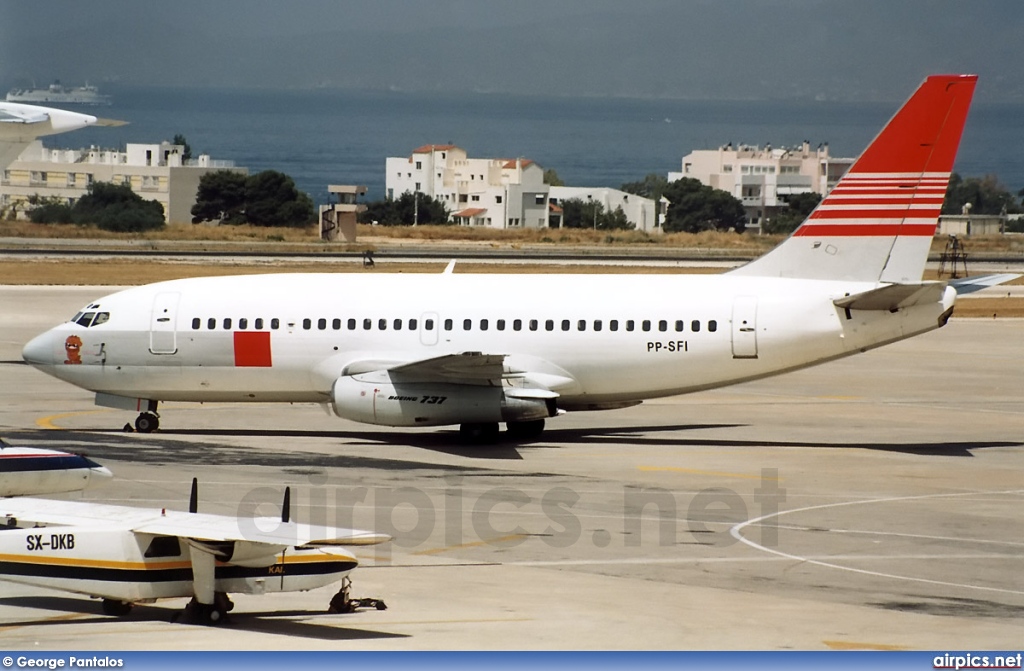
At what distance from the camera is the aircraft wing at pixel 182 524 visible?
62.2 feet

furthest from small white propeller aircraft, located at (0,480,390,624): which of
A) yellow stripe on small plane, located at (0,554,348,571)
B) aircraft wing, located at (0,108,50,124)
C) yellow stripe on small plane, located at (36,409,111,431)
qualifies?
yellow stripe on small plane, located at (36,409,111,431)

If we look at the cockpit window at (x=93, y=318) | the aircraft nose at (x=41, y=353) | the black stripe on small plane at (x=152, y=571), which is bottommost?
the black stripe on small plane at (x=152, y=571)

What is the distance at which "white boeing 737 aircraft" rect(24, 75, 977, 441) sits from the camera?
1475 inches

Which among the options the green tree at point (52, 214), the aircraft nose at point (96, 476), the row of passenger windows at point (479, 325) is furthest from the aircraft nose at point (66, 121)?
the green tree at point (52, 214)

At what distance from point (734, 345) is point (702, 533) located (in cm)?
1113

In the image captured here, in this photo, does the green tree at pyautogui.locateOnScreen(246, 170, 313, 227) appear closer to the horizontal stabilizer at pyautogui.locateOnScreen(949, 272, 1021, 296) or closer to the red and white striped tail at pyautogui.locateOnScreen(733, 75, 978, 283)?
the red and white striped tail at pyautogui.locateOnScreen(733, 75, 978, 283)

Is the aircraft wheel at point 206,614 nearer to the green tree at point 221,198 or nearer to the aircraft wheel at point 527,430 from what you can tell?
the aircraft wheel at point 527,430

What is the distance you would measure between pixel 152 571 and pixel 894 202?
24.5 meters

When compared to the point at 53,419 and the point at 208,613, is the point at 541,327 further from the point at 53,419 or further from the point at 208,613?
the point at 208,613

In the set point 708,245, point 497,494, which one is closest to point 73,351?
point 497,494

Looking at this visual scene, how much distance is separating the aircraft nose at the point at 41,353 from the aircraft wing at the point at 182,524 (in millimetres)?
20188

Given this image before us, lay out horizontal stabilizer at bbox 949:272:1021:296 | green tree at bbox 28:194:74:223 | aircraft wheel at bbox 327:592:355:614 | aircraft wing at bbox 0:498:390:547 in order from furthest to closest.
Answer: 1. green tree at bbox 28:194:74:223
2. horizontal stabilizer at bbox 949:272:1021:296
3. aircraft wheel at bbox 327:592:355:614
4. aircraft wing at bbox 0:498:390:547

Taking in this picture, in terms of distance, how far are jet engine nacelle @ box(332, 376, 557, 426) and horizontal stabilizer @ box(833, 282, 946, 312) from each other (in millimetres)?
7618

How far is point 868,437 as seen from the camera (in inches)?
1628
